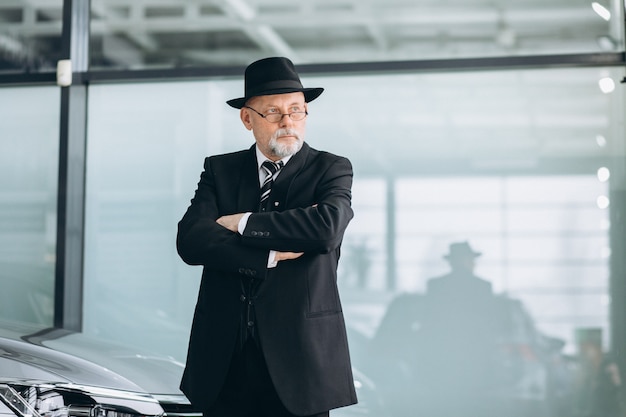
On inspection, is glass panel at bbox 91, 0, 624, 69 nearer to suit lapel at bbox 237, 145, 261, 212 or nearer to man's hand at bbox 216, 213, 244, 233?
suit lapel at bbox 237, 145, 261, 212

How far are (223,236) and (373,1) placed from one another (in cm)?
300

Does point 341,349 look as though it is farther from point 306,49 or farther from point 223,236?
point 306,49

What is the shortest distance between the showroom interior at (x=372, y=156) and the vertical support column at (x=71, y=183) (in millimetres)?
14

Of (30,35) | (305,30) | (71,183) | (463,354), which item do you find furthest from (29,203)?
(463,354)

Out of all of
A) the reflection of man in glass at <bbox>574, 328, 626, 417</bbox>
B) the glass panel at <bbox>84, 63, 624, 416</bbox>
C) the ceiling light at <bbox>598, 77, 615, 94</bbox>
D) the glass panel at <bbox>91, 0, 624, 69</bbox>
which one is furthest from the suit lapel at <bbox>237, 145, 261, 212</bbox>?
the ceiling light at <bbox>598, 77, 615, 94</bbox>

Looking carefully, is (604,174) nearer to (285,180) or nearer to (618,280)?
(618,280)

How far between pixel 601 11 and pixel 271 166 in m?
3.01

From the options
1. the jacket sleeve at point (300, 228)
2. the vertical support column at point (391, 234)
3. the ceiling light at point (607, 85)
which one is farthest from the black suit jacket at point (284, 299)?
the ceiling light at point (607, 85)

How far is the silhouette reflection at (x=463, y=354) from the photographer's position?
16.8 feet

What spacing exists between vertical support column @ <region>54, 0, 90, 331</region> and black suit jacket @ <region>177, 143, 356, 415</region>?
2795 millimetres

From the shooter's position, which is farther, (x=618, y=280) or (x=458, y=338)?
(x=458, y=338)

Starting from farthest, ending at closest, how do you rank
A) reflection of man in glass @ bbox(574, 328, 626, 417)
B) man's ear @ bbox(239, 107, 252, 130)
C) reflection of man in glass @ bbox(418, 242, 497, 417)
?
reflection of man in glass @ bbox(418, 242, 497, 417), reflection of man in glass @ bbox(574, 328, 626, 417), man's ear @ bbox(239, 107, 252, 130)

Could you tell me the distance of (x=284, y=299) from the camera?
2869 mm

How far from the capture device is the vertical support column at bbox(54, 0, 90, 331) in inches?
A: 221
